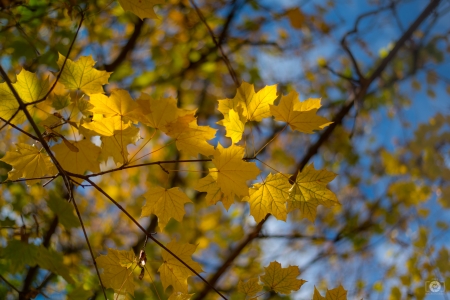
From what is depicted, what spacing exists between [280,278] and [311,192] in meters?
0.28

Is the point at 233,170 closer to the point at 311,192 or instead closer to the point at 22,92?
the point at 311,192

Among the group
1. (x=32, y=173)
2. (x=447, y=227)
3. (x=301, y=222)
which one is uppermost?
(x=301, y=222)

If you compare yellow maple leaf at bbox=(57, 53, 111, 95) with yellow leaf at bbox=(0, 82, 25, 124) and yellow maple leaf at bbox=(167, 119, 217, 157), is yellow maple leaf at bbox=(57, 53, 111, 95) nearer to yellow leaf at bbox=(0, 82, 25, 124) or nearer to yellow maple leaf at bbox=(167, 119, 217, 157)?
yellow leaf at bbox=(0, 82, 25, 124)

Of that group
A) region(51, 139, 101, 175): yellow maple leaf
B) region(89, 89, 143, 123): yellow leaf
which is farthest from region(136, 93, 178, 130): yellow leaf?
region(51, 139, 101, 175): yellow maple leaf

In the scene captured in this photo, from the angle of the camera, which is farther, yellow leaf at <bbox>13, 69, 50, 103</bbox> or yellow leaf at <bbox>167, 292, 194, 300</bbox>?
yellow leaf at <bbox>13, 69, 50, 103</bbox>

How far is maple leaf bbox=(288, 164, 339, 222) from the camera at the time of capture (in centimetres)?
121

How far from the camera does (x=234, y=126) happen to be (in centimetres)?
119

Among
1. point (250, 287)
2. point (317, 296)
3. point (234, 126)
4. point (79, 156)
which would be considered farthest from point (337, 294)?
point (79, 156)

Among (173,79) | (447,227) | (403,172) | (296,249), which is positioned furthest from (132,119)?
(403,172)

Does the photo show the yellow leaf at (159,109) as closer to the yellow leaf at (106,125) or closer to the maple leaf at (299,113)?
the yellow leaf at (106,125)

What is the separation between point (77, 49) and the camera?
336cm

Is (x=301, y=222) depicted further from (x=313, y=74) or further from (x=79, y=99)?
(x=79, y=99)

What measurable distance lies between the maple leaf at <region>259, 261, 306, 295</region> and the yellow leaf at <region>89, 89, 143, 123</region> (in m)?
0.61

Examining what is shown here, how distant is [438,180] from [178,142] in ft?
12.2
